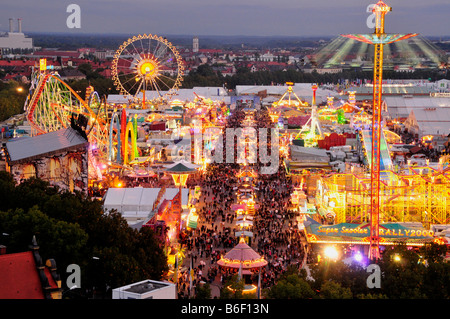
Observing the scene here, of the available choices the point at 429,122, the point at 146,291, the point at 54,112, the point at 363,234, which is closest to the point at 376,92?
the point at 363,234

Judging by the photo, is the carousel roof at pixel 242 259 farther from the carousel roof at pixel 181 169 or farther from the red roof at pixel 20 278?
the carousel roof at pixel 181 169

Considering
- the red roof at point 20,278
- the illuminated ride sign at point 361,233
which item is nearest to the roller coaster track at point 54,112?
the illuminated ride sign at point 361,233

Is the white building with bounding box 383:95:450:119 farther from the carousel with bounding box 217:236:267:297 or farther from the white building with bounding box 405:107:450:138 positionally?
the carousel with bounding box 217:236:267:297

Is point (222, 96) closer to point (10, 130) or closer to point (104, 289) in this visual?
point (10, 130)

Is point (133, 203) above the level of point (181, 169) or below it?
below

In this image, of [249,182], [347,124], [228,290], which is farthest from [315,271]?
[347,124]

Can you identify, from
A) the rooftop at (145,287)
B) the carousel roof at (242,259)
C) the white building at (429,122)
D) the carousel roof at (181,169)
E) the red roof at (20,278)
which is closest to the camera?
the rooftop at (145,287)

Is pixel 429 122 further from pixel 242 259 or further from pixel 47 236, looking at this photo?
pixel 47 236
